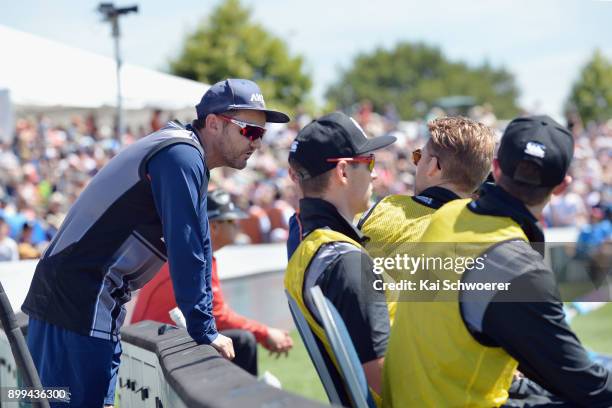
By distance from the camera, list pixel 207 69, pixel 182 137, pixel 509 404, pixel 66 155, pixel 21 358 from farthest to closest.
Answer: pixel 207 69 < pixel 66 155 < pixel 182 137 < pixel 21 358 < pixel 509 404

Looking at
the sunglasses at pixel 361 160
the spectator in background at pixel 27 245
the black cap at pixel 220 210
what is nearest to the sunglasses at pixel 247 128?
the sunglasses at pixel 361 160

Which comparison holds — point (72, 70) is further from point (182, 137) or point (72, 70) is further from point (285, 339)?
point (182, 137)

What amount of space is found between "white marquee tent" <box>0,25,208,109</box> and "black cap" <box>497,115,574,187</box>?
7.84 metres

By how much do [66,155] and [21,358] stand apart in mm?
14109

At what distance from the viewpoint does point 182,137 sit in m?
3.83

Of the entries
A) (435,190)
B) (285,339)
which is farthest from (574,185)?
(435,190)

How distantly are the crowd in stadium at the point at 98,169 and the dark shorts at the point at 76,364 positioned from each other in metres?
5.30

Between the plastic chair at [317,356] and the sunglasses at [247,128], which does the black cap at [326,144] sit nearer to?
the sunglasses at [247,128]

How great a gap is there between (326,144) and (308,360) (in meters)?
6.00

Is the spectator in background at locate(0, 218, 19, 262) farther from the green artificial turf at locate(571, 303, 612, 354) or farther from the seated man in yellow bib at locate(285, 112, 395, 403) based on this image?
the seated man in yellow bib at locate(285, 112, 395, 403)

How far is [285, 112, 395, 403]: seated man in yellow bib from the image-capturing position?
125 inches

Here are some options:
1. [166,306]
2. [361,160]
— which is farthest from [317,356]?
[166,306]

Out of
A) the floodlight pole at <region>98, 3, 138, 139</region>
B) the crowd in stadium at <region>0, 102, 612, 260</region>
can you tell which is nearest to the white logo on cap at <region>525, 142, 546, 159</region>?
the crowd in stadium at <region>0, 102, 612, 260</region>

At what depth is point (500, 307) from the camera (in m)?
2.78
